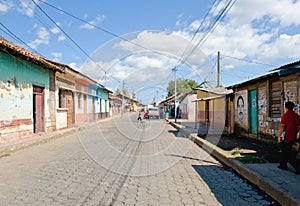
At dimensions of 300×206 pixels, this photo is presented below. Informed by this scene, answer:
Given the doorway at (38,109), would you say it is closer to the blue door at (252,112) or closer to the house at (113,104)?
the blue door at (252,112)

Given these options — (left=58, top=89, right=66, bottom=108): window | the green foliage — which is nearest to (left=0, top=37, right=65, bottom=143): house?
(left=58, top=89, right=66, bottom=108): window

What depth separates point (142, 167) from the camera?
659 cm

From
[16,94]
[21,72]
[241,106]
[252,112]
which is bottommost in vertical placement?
[252,112]

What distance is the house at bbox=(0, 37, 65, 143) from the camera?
980cm

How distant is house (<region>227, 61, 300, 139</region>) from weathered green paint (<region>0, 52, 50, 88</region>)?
9546mm

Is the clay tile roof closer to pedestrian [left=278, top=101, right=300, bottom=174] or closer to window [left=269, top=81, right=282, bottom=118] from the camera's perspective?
pedestrian [left=278, top=101, right=300, bottom=174]

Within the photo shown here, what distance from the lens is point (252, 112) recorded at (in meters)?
11.4

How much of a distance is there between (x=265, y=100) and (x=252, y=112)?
1509mm

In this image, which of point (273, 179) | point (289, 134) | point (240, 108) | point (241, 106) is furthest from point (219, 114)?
point (273, 179)

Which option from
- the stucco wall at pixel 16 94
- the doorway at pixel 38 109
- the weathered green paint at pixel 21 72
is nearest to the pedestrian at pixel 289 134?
A: the stucco wall at pixel 16 94

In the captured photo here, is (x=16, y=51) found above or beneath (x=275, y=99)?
above

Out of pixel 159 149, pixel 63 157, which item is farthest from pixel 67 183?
pixel 159 149

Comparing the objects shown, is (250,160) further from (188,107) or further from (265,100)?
(188,107)

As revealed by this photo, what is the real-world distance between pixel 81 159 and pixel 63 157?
0.75 metres
